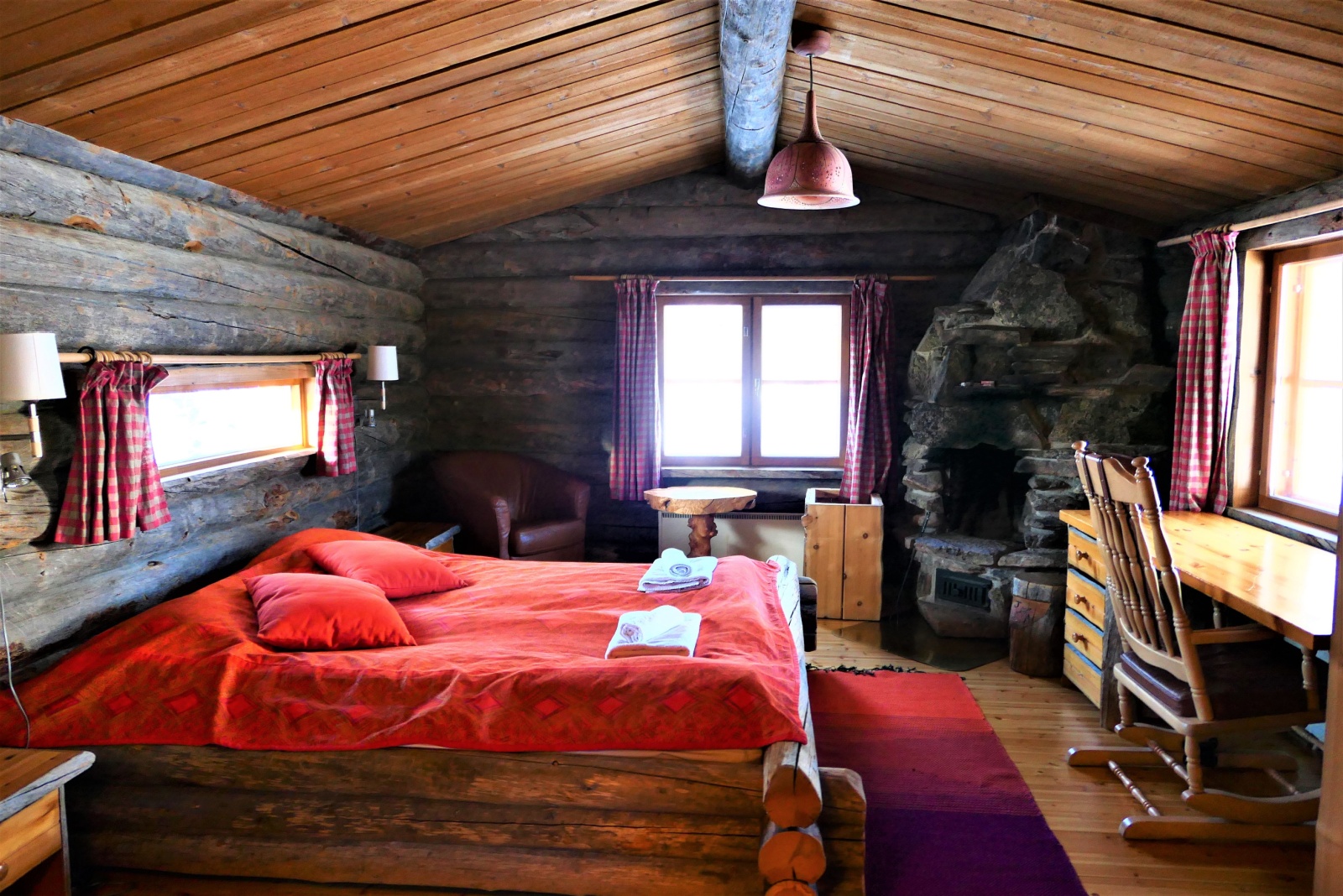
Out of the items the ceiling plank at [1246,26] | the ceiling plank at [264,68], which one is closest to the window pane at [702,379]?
the ceiling plank at [264,68]

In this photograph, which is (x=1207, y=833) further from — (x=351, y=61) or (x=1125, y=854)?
(x=351, y=61)

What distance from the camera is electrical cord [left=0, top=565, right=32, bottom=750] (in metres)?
2.76

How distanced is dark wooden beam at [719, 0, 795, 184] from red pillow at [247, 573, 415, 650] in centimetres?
248

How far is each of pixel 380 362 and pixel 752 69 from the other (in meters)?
2.69

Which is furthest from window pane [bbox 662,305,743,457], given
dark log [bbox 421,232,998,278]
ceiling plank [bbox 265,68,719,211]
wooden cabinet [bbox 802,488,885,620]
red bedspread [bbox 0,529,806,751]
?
red bedspread [bbox 0,529,806,751]

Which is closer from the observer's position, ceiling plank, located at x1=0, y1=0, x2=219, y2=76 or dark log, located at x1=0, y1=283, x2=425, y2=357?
ceiling plank, located at x1=0, y1=0, x2=219, y2=76

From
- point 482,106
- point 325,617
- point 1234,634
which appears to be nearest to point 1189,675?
point 1234,634

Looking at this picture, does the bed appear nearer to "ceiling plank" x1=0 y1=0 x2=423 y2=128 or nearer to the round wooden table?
"ceiling plank" x1=0 y1=0 x2=423 y2=128

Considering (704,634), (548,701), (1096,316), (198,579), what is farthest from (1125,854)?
(198,579)

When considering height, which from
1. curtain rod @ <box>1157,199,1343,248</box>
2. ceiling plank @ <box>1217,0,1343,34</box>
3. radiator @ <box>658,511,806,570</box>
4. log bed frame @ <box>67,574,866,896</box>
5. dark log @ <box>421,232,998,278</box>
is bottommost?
log bed frame @ <box>67,574,866,896</box>

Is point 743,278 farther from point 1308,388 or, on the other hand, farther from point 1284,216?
point 1308,388

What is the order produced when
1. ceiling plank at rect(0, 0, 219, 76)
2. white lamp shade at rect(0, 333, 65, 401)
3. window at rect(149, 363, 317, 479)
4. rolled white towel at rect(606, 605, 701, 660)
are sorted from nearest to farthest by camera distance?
ceiling plank at rect(0, 0, 219, 76) → white lamp shade at rect(0, 333, 65, 401) → rolled white towel at rect(606, 605, 701, 660) → window at rect(149, 363, 317, 479)

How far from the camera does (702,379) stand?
21.1 feet

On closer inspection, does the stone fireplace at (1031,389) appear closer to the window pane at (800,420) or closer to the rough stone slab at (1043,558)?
the rough stone slab at (1043,558)
